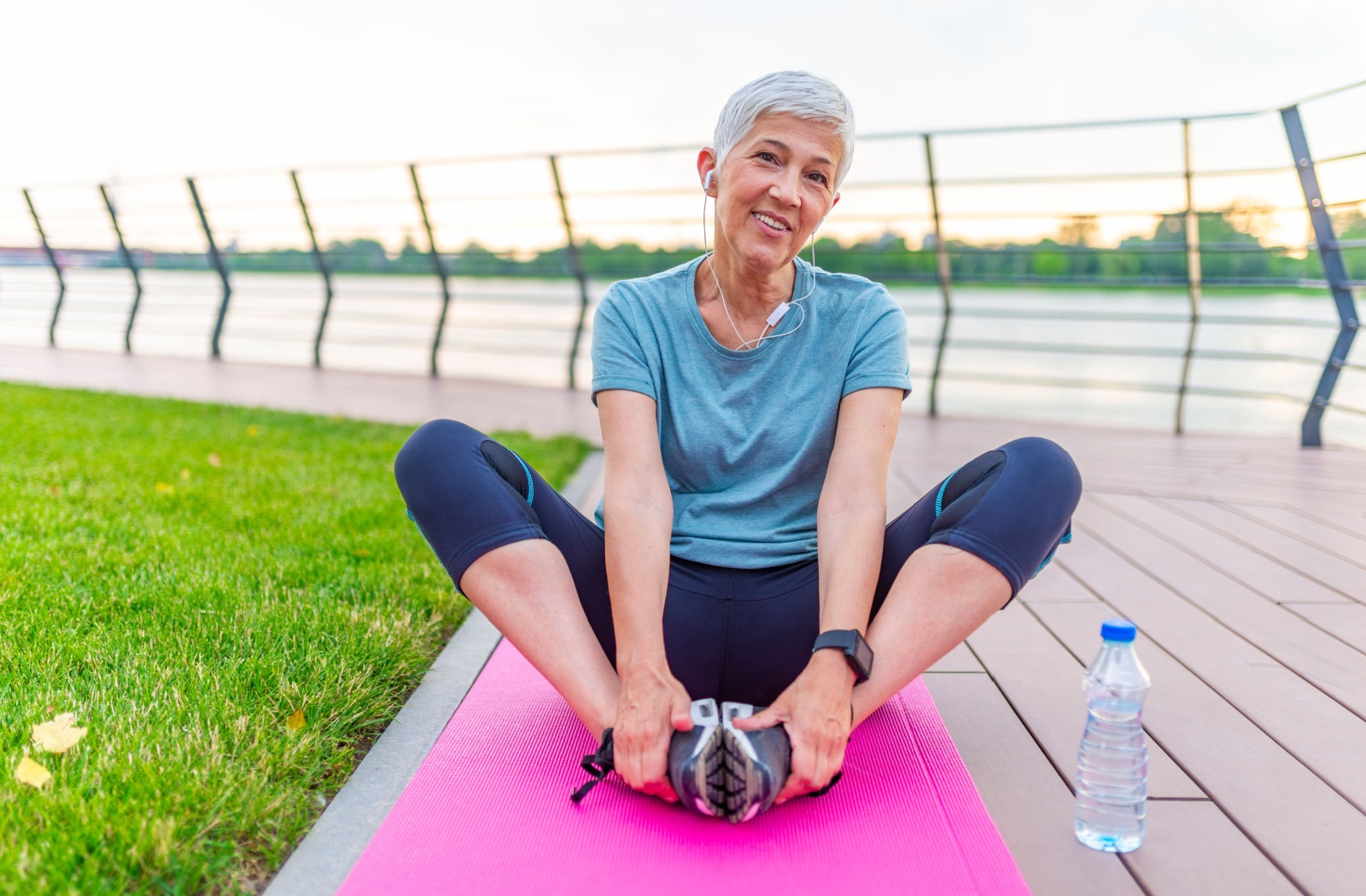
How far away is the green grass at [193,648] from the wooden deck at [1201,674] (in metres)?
0.92

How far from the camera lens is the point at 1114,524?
269 centimetres

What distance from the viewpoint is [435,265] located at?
19.3 ft

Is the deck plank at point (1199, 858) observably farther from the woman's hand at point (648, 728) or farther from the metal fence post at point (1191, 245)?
the metal fence post at point (1191, 245)

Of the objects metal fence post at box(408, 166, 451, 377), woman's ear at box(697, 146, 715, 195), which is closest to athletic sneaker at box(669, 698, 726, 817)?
woman's ear at box(697, 146, 715, 195)

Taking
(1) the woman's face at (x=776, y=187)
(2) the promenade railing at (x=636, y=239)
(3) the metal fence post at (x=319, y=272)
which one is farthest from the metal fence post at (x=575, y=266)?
(1) the woman's face at (x=776, y=187)

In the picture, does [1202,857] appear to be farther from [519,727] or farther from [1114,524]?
[1114,524]

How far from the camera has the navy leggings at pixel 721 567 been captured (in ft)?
4.19

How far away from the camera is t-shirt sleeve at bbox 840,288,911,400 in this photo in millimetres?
1419

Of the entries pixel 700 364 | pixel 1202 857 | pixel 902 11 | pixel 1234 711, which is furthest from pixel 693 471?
pixel 902 11

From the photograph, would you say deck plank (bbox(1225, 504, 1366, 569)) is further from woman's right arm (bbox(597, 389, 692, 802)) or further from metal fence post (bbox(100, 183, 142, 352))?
metal fence post (bbox(100, 183, 142, 352))

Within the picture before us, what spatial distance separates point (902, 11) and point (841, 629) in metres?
9.94

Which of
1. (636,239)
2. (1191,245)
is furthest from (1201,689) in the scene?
(636,239)

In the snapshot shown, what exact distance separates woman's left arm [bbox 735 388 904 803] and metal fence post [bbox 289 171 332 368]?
5.55 meters

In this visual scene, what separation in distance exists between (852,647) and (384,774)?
66cm
